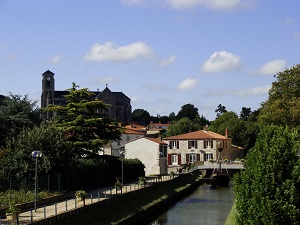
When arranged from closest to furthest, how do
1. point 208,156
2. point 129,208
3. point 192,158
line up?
1. point 129,208
2. point 208,156
3. point 192,158

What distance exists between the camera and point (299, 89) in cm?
6869

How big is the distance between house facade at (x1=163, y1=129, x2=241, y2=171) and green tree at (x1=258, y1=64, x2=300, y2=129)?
34702mm

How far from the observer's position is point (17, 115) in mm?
59688

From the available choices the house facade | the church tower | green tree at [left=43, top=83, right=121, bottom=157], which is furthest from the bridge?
the church tower

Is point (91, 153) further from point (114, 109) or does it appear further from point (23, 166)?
point (114, 109)

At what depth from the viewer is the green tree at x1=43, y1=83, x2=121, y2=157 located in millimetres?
56219

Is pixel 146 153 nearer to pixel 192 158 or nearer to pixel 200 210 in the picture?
pixel 192 158

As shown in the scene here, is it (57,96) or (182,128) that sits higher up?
(57,96)

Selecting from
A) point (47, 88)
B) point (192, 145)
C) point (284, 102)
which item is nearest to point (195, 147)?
point (192, 145)

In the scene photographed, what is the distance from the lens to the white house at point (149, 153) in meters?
80.6

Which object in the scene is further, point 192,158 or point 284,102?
point 192,158

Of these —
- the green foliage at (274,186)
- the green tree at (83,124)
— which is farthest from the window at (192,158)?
the green foliage at (274,186)

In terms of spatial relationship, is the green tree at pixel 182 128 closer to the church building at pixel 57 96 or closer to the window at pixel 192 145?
the window at pixel 192 145

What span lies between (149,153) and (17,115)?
26.4m
